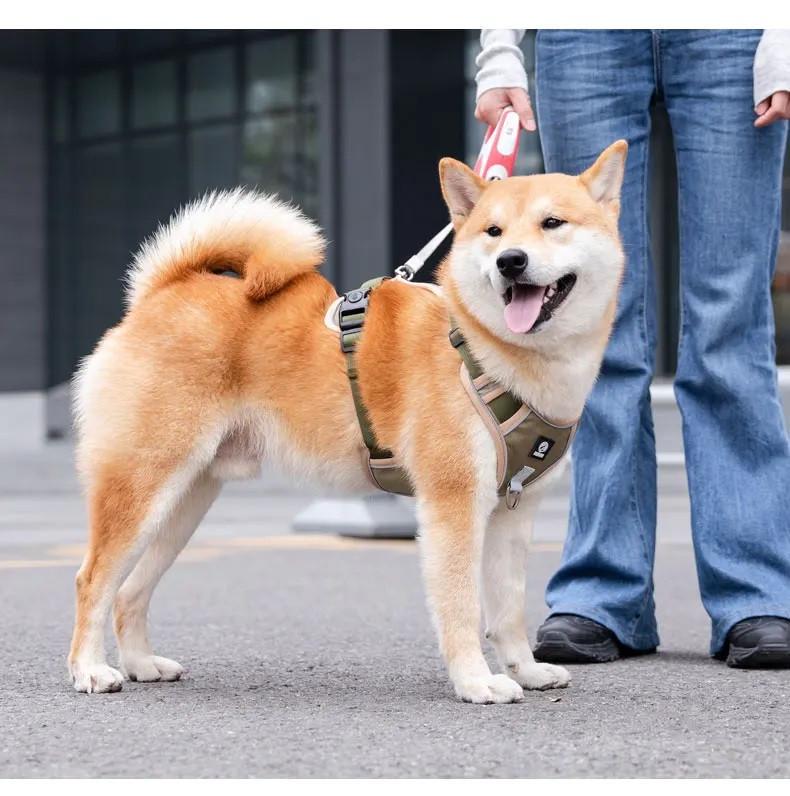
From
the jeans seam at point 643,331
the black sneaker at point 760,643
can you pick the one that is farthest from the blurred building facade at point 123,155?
the black sneaker at point 760,643

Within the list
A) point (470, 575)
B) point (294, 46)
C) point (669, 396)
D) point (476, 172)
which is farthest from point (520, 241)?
point (294, 46)

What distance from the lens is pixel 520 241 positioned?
3166 mm

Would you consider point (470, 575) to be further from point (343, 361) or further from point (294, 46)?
point (294, 46)

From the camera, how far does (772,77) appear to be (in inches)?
146

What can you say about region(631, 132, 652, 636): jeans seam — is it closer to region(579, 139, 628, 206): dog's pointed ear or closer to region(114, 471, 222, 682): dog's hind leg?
region(579, 139, 628, 206): dog's pointed ear

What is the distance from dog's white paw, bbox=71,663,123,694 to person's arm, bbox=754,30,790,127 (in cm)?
228

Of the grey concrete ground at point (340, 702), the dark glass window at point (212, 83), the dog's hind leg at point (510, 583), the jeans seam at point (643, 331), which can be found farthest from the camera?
the dark glass window at point (212, 83)

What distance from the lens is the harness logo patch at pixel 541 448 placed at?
10.8ft

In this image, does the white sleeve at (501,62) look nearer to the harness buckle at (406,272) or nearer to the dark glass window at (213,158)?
the harness buckle at (406,272)

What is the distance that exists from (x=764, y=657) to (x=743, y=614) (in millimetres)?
163

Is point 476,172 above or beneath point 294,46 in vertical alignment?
beneath

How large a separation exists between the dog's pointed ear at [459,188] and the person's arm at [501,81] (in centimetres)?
46

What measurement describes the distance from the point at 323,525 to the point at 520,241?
14.8ft

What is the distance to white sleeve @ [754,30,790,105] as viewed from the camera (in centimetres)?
370
